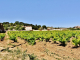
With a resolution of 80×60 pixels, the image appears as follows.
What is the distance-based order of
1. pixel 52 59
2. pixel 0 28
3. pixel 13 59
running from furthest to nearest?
pixel 0 28
pixel 52 59
pixel 13 59

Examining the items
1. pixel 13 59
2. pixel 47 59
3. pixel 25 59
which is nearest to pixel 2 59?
pixel 13 59

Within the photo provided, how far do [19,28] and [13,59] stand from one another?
7902 cm

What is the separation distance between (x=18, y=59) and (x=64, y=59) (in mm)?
2576

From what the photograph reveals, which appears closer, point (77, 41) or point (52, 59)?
point (52, 59)

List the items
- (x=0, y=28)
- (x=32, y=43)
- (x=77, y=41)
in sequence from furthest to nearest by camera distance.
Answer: (x=0, y=28) → (x=32, y=43) → (x=77, y=41)

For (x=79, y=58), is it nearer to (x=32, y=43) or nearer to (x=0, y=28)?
(x=32, y=43)

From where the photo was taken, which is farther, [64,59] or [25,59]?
[64,59]

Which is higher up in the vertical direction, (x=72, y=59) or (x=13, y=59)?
(x=13, y=59)

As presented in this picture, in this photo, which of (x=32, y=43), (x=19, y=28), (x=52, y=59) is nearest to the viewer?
(x=52, y=59)

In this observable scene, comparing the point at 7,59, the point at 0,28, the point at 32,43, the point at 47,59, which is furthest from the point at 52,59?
the point at 0,28

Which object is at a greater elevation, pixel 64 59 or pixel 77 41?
pixel 77 41

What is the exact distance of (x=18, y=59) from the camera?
12.5 feet

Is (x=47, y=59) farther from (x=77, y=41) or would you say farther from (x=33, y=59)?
(x=77, y=41)

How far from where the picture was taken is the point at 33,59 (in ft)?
13.6
